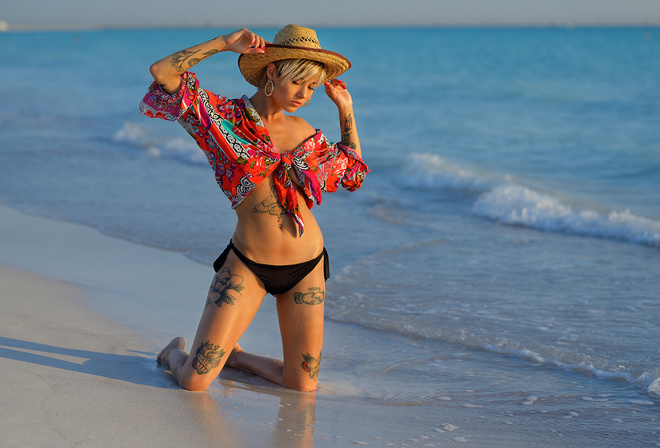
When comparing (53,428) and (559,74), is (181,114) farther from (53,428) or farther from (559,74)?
(559,74)

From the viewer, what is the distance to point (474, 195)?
10.2m

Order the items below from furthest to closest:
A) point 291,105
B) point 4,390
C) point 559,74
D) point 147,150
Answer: point 559,74 → point 147,150 → point 291,105 → point 4,390

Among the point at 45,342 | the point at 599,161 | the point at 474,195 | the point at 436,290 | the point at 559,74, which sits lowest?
the point at 45,342

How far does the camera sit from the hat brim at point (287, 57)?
342cm

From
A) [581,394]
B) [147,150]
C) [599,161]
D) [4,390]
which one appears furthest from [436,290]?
[147,150]

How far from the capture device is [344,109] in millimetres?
3896

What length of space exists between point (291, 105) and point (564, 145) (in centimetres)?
1224

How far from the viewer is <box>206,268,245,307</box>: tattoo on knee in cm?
363

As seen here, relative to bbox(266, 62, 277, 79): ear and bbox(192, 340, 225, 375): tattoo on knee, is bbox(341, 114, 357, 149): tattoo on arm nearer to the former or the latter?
bbox(266, 62, 277, 79): ear

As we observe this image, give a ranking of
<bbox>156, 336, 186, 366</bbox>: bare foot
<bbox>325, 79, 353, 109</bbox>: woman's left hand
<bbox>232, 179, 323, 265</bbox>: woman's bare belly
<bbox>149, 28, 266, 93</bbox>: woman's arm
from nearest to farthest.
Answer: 1. <bbox>149, 28, 266, 93</bbox>: woman's arm
2. <bbox>232, 179, 323, 265</bbox>: woman's bare belly
3. <bbox>325, 79, 353, 109</bbox>: woman's left hand
4. <bbox>156, 336, 186, 366</bbox>: bare foot

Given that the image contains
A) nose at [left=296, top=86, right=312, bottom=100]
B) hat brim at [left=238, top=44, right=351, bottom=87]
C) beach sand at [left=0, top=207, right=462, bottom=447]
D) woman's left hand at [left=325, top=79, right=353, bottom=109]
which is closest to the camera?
beach sand at [left=0, top=207, right=462, bottom=447]

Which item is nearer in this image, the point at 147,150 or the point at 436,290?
the point at 436,290

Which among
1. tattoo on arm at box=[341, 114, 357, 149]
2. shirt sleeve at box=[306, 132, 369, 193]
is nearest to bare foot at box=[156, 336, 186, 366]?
shirt sleeve at box=[306, 132, 369, 193]

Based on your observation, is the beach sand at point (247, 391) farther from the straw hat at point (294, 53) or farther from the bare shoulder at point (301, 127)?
the straw hat at point (294, 53)
